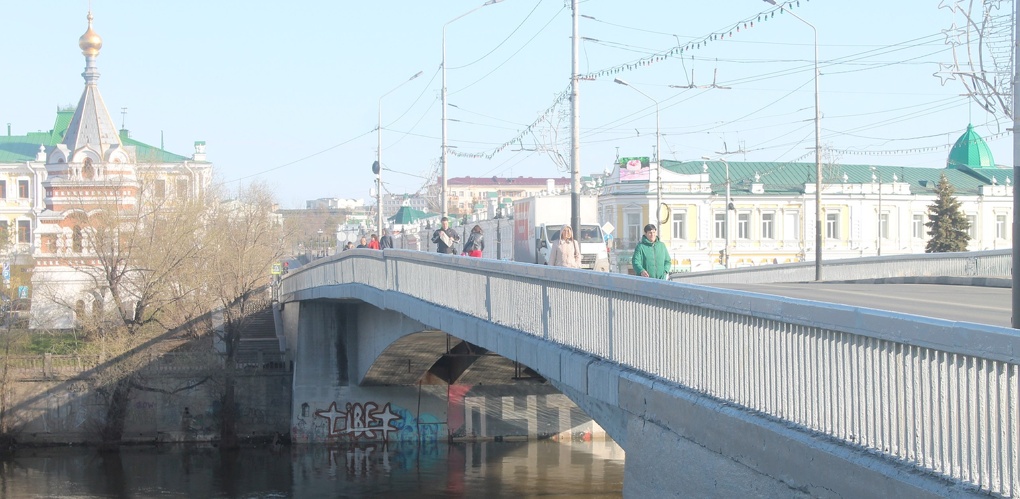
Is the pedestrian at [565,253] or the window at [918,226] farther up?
the window at [918,226]

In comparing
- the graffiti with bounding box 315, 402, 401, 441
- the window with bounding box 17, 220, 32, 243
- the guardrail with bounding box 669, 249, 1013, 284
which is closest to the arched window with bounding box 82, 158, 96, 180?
the window with bounding box 17, 220, 32, 243

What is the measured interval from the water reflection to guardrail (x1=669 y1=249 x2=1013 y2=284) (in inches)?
258

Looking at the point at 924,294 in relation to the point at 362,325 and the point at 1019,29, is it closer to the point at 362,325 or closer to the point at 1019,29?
the point at 1019,29

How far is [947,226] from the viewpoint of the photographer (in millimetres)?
60281

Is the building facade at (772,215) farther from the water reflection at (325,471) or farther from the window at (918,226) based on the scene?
the water reflection at (325,471)

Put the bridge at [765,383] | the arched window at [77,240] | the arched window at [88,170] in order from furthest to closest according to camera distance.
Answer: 1. the arched window at [88,170]
2. the arched window at [77,240]
3. the bridge at [765,383]

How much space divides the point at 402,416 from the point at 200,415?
8.42 meters

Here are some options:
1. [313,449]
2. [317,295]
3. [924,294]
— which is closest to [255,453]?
[313,449]

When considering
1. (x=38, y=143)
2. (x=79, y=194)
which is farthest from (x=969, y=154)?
(x=38, y=143)

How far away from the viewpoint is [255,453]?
42875 mm

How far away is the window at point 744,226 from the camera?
6800 cm

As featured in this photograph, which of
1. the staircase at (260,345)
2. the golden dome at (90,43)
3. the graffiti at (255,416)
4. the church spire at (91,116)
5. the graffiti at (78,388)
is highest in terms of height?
the golden dome at (90,43)

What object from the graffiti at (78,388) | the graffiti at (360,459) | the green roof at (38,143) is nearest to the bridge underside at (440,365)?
the graffiti at (360,459)

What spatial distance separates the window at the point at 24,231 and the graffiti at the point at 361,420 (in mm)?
44974
